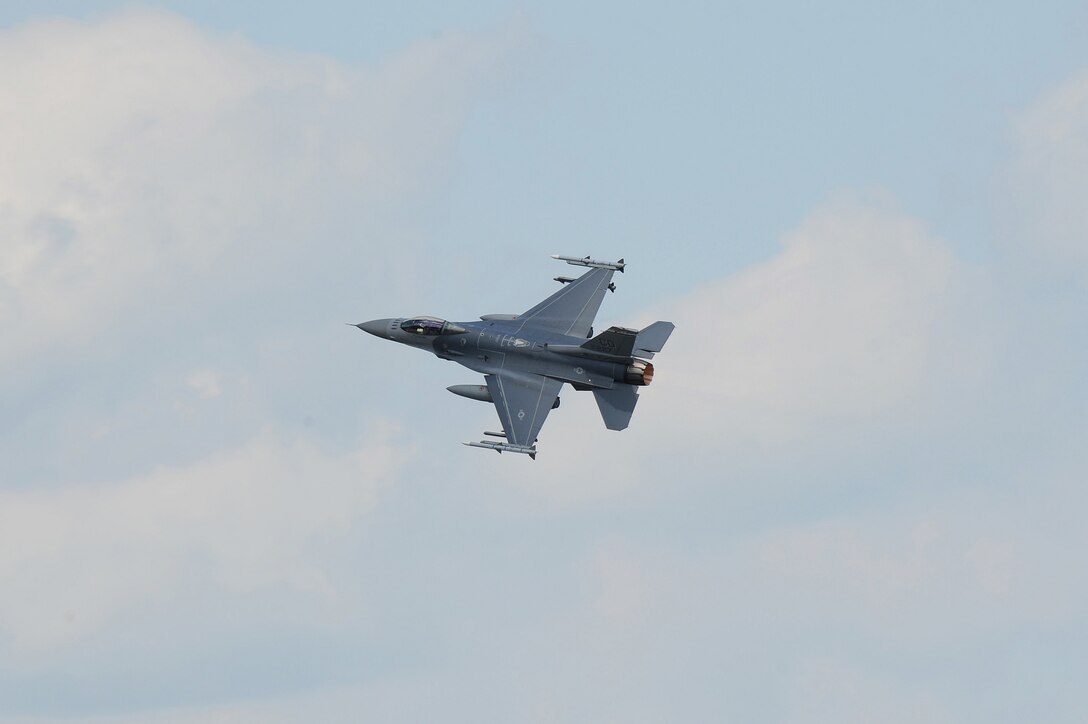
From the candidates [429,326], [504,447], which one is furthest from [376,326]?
[504,447]

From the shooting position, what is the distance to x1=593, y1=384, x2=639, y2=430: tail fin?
110188 mm

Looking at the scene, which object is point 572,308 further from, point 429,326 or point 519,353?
point 429,326

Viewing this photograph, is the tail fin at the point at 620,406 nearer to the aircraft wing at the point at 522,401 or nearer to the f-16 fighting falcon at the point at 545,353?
the f-16 fighting falcon at the point at 545,353

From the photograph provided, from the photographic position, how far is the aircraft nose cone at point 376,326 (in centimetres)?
11850

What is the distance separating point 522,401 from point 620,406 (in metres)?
5.59

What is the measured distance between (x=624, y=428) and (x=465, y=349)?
11.0 metres

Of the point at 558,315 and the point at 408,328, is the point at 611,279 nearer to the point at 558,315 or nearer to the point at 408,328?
the point at 558,315

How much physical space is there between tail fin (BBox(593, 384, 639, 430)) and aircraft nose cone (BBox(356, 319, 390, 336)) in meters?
16.0

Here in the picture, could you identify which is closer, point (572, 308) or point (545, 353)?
point (545, 353)

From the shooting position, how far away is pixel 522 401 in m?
111

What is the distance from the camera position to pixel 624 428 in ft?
362

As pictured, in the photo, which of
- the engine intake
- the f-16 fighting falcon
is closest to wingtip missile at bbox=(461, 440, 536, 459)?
the f-16 fighting falcon

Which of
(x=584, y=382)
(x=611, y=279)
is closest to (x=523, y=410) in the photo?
(x=584, y=382)

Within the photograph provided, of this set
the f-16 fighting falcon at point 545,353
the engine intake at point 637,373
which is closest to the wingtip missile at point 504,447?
the f-16 fighting falcon at point 545,353
